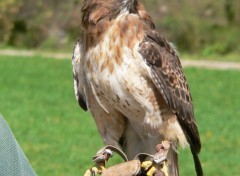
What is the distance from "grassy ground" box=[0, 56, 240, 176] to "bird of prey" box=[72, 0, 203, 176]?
134 inches

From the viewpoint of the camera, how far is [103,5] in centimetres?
489

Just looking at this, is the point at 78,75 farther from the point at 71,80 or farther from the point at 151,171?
the point at 71,80

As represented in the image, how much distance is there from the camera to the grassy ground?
9.16 meters

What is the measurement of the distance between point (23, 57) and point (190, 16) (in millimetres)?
6977

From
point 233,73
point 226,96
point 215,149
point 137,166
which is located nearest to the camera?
point 137,166

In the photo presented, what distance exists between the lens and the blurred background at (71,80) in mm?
9570

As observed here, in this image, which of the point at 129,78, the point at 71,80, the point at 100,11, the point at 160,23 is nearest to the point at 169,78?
the point at 129,78

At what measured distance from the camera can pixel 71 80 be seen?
1559cm

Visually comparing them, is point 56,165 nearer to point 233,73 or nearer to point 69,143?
point 69,143

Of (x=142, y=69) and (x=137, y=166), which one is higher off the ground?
(x=142, y=69)

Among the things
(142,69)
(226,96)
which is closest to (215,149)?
(226,96)

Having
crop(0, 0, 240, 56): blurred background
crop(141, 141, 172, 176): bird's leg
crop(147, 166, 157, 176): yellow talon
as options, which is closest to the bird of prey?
crop(141, 141, 172, 176): bird's leg

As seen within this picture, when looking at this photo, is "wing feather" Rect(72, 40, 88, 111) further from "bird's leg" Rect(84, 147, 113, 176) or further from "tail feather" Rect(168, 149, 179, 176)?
"bird's leg" Rect(84, 147, 113, 176)

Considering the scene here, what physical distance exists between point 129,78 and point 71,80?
1082cm
